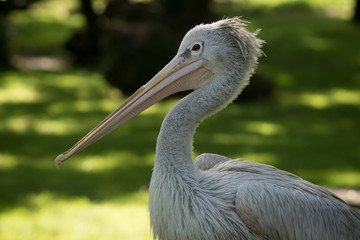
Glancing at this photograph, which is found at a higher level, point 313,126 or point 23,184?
point 313,126

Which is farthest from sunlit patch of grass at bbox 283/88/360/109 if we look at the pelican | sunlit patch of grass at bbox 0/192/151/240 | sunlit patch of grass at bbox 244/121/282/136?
the pelican

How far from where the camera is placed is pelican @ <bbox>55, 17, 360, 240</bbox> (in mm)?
3613

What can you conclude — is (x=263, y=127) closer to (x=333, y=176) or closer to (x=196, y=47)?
(x=333, y=176)

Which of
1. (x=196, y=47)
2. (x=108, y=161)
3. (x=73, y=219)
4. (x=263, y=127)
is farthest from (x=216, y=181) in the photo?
(x=263, y=127)

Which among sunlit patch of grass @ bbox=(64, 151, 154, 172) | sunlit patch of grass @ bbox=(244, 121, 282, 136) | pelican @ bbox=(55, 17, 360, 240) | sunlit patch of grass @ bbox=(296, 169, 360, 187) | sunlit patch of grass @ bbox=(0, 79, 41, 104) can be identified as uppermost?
sunlit patch of grass @ bbox=(0, 79, 41, 104)

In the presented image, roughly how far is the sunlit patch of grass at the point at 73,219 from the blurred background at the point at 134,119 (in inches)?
0.4

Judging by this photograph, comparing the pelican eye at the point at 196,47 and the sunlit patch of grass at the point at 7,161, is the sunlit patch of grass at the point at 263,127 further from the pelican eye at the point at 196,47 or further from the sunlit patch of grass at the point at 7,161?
the pelican eye at the point at 196,47

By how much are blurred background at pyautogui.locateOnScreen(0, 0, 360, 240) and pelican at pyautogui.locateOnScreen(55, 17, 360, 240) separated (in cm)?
255

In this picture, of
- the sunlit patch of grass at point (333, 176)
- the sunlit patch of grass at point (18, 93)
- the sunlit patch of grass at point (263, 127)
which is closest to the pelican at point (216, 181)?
the sunlit patch of grass at point (333, 176)

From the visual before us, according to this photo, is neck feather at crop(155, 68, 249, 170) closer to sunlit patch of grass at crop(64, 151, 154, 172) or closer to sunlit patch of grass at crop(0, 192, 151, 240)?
sunlit patch of grass at crop(0, 192, 151, 240)

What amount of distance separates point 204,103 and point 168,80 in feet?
0.92

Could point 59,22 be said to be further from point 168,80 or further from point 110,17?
point 168,80

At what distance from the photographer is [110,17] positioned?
17.7 metres

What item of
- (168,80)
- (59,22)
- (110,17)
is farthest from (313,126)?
(59,22)
